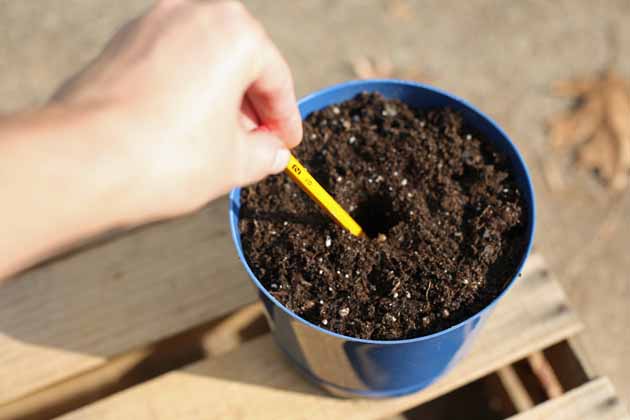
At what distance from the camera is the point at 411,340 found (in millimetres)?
752

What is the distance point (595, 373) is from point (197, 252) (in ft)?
2.28

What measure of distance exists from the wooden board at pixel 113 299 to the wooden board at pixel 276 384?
8 cm

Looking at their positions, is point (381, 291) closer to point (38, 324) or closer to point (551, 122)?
point (38, 324)

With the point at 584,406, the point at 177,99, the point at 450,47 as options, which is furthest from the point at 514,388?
the point at 450,47

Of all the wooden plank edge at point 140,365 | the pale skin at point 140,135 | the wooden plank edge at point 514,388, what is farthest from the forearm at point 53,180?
the wooden plank edge at point 514,388

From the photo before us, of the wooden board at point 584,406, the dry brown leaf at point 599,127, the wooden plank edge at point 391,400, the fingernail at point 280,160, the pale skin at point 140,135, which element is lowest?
the dry brown leaf at point 599,127

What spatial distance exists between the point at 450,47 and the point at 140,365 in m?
1.31

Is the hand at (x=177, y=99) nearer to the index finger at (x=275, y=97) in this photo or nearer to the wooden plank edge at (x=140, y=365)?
the index finger at (x=275, y=97)

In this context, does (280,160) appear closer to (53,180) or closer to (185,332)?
(53,180)

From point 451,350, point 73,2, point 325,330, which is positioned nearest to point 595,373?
point 451,350

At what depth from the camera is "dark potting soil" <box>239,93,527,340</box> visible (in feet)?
2.68

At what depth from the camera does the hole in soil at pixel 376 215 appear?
928 mm

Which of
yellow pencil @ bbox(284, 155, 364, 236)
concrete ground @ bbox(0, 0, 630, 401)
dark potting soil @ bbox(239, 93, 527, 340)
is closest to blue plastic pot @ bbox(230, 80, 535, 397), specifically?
dark potting soil @ bbox(239, 93, 527, 340)

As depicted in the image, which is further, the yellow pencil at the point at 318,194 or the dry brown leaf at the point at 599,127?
the dry brown leaf at the point at 599,127
